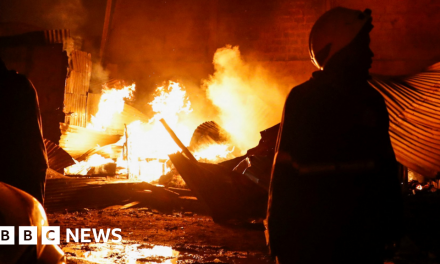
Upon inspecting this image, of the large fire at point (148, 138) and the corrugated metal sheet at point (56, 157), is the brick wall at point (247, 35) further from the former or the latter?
the corrugated metal sheet at point (56, 157)

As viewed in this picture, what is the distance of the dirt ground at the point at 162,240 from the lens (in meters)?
4.89

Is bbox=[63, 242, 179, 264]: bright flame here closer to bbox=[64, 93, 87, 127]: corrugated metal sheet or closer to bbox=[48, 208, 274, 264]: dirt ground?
bbox=[48, 208, 274, 264]: dirt ground

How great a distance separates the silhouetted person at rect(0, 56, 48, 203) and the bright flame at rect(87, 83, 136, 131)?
10.6m

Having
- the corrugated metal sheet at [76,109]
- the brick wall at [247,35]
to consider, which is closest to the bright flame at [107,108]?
the corrugated metal sheet at [76,109]

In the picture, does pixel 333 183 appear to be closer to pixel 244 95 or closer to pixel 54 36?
pixel 244 95

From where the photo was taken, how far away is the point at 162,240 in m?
5.90

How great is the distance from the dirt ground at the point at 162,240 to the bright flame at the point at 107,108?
19.2 ft

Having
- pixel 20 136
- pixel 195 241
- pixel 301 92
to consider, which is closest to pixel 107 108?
pixel 195 241

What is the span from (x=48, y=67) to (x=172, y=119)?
4.62 meters

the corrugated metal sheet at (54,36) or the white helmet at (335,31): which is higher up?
the corrugated metal sheet at (54,36)

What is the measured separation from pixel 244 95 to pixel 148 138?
12.8ft

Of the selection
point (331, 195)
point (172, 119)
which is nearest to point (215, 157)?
point (172, 119)

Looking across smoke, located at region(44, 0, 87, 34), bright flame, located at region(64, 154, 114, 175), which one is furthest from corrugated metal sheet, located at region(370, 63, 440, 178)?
smoke, located at region(44, 0, 87, 34)

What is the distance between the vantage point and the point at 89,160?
11359 millimetres
